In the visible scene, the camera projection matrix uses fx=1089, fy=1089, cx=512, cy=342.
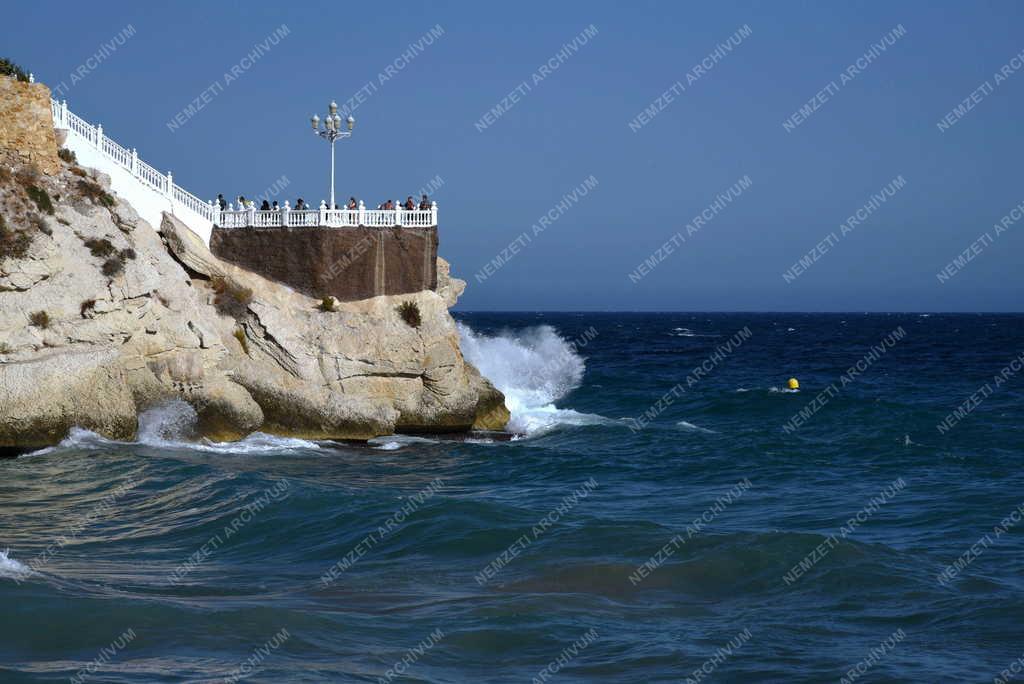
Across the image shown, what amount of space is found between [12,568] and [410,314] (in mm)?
18150

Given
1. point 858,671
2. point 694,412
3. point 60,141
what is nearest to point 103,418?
point 60,141

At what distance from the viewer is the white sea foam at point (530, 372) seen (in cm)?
3978

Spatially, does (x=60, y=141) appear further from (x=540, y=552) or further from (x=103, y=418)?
(x=540, y=552)

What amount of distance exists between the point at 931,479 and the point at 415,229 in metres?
16.3

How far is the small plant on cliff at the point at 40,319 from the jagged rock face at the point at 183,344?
3cm

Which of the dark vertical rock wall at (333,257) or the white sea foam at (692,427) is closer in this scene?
the dark vertical rock wall at (333,257)

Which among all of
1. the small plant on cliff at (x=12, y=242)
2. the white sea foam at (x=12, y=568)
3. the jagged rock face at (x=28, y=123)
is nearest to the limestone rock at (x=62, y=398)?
the small plant on cliff at (x=12, y=242)

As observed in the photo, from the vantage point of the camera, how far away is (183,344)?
27844 millimetres

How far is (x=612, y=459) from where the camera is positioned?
95.1ft

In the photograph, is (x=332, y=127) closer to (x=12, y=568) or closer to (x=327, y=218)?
(x=327, y=218)

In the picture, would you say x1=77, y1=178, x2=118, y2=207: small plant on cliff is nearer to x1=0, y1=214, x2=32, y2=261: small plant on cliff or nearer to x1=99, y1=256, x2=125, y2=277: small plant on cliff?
x1=99, y1=256, x2=125, y2=277: small plant on cliff

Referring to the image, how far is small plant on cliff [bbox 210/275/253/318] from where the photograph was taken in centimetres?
2972

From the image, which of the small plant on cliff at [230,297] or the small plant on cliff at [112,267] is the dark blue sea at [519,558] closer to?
the small plant on cliff at [230,297]

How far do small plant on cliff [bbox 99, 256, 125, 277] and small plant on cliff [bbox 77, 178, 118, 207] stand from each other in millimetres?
2006
